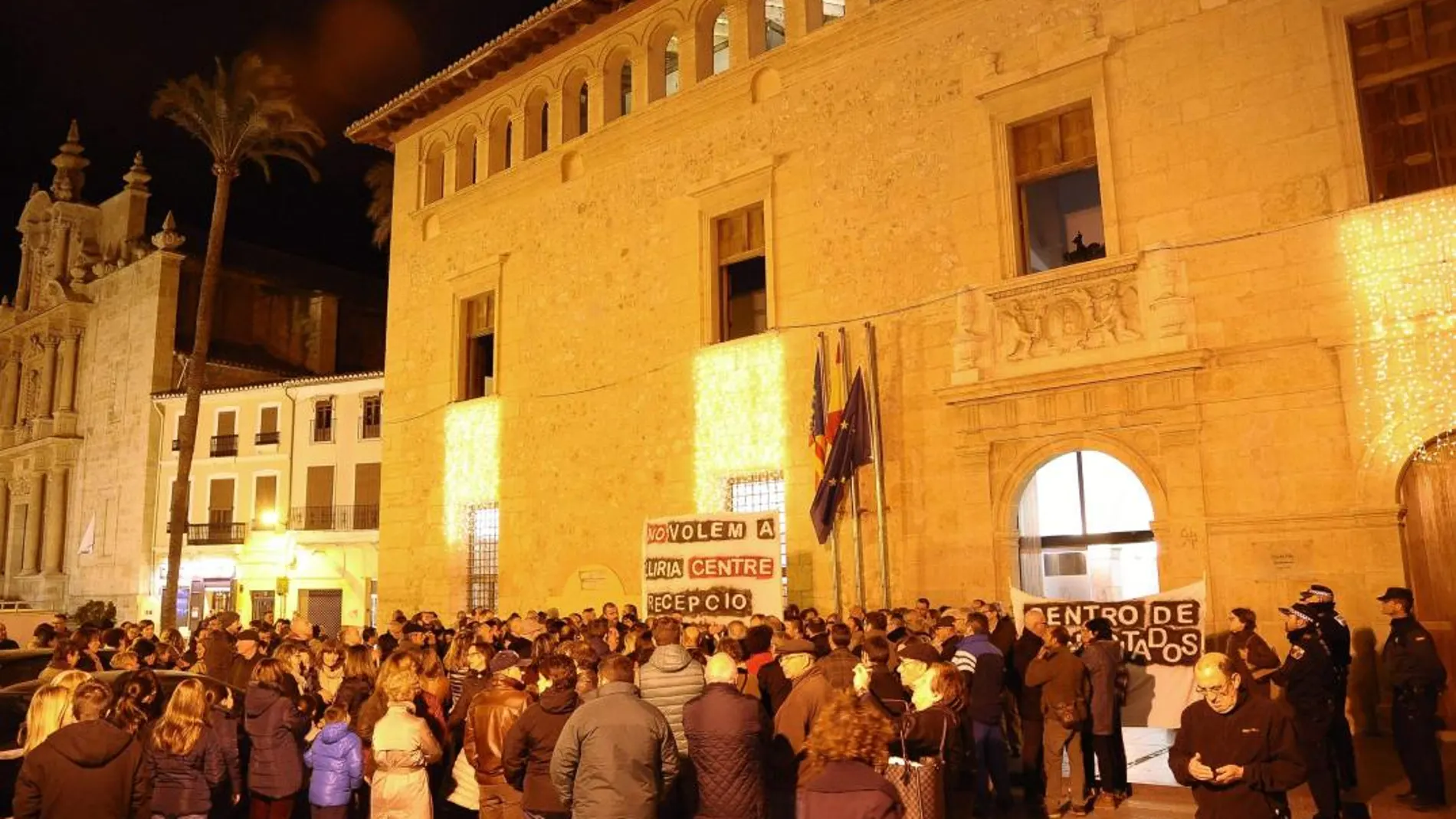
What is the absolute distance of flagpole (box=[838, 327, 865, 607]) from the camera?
14.2m

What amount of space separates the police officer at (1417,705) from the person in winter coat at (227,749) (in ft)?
26.9

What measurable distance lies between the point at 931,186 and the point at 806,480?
4.49 meters

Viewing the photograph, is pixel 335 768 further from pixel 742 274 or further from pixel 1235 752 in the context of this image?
pixel 742 274

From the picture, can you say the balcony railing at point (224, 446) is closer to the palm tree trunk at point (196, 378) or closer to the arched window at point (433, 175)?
the palm tree trunk at point (196, 378)

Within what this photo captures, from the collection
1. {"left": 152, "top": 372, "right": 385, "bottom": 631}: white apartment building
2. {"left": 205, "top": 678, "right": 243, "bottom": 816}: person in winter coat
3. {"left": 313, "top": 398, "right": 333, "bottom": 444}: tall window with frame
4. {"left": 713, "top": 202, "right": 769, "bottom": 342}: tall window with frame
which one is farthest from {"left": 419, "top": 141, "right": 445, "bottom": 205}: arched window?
{"left": 205, "top": 678, "right": 243, "bottom": 816}: person in winter coat

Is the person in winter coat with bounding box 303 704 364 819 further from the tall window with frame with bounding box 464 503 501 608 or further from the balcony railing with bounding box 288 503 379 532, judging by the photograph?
the balcony railing with bounding box 288 503 379 532

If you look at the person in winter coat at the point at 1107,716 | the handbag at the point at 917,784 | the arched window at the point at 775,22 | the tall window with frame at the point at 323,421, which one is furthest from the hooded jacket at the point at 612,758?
the tall window with frame at the point at 323,421

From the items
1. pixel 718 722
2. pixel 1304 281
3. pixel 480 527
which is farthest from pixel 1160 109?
pixel 480 527

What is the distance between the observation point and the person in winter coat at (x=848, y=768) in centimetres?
415

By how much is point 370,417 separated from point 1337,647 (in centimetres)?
3042

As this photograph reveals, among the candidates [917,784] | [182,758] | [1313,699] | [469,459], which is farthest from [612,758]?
[469,459]

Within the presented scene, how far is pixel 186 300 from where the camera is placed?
1640 inches

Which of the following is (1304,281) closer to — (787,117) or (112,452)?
(787,117)

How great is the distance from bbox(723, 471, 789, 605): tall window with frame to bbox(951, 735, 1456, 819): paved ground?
6.23 metres
